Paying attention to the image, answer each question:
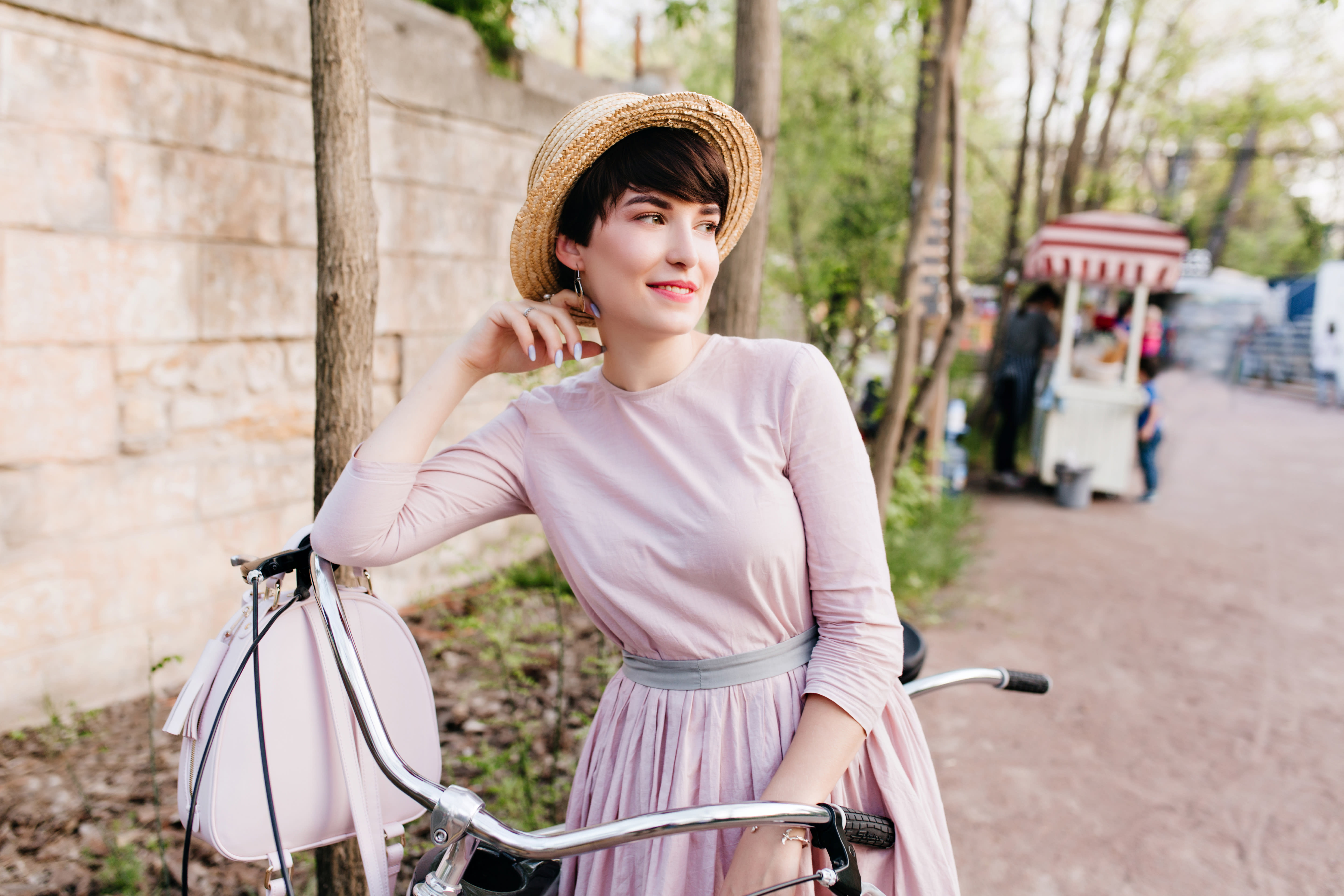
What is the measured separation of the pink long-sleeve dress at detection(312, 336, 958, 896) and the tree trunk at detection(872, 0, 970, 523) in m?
3.75

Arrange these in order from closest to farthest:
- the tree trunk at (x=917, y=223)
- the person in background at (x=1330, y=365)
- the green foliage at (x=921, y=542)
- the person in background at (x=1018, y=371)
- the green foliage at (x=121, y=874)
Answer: the green foliage at (x=121, y=874), the tree trunk at (x=917, y=223), the green foliage at (x=921, y=542), the person in background at (x=1018, y=371), the person in background at (x=1330, y=365)

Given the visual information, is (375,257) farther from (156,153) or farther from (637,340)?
(156,153)

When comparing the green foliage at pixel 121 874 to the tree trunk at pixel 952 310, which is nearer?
the green foliage at pixel 121 874

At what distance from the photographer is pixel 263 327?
3752 mm

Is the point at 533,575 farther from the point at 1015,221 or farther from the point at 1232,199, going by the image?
the point at 1232,199

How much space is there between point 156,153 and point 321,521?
8.28 ft

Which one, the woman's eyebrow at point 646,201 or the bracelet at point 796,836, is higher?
the woman's eyebrow at point 646,201

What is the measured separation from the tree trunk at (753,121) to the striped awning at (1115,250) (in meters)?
6.09

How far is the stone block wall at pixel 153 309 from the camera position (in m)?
2.99

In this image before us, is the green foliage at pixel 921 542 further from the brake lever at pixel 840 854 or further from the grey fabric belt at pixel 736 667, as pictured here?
the brake lever at pixel 840 854

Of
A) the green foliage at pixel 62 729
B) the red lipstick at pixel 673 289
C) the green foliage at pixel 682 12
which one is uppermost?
the green foliage at pixel 682 12

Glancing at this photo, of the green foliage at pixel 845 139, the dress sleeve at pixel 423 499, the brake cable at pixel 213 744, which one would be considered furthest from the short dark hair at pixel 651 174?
the green foliage at pixel 845 139

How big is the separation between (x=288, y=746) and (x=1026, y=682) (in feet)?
4.64

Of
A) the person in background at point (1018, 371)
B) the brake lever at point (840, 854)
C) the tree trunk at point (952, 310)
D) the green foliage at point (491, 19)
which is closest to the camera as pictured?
the brake lever at point (840, 854)
